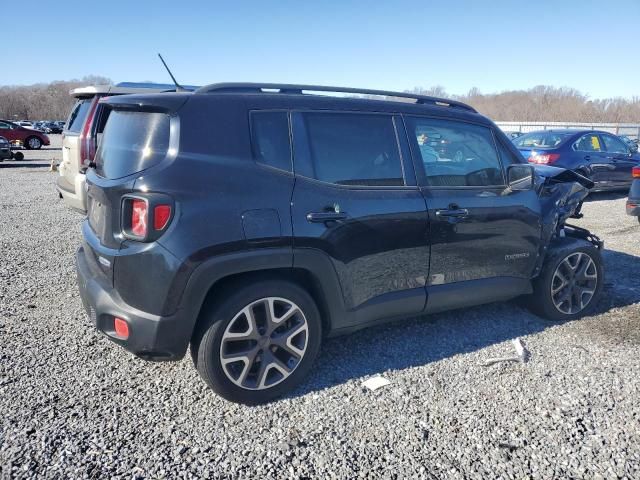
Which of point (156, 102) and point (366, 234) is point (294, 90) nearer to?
point (156, 102)

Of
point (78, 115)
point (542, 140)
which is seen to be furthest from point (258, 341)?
point (542, 140)

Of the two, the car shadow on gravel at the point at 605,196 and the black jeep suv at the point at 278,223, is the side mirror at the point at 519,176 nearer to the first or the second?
the black jeep suv at the point at 278,223

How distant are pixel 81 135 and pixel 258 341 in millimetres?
4574

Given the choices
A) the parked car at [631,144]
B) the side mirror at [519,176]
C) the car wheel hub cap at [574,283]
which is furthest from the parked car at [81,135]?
the parked car at [631,144]

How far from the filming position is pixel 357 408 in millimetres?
2859

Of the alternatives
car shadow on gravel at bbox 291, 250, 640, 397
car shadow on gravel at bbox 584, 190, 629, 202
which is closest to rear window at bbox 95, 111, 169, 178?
car shadow on gravel at bbox 291, 250, 640, 397

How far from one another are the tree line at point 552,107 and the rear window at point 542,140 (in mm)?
51997

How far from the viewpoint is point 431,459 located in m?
2.44

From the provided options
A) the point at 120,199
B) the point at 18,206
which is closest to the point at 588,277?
the point at 120,199

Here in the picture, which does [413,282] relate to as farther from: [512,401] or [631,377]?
[631,377]

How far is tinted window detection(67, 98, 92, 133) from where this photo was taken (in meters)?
6.79

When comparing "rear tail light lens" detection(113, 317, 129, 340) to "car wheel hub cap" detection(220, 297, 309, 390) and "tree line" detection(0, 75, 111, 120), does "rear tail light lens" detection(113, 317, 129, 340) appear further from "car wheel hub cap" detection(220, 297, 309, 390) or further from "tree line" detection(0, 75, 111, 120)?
"tree line" detection(0, 75, 111, 120)

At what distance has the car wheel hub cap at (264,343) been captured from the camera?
2.82 meters

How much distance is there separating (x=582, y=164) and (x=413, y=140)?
837cm
